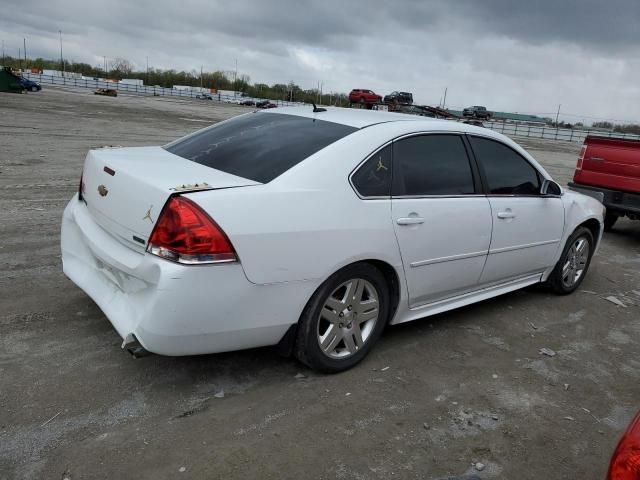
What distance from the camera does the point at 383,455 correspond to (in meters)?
2.69

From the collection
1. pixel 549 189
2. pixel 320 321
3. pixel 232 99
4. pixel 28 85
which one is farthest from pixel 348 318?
pixel 232 99

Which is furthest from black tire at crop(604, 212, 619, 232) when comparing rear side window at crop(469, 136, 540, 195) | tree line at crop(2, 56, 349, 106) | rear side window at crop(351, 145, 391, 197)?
tree line at crop(2, 56, 349, 106)

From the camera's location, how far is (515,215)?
4.35 metres

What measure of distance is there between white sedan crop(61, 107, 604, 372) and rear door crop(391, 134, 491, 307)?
0.01 m

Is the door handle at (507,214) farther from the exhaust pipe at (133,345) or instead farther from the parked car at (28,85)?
the parked car at (28,85)

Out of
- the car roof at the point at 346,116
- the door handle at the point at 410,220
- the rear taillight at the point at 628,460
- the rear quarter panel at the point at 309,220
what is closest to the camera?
the rear taillight at the point at 628,460

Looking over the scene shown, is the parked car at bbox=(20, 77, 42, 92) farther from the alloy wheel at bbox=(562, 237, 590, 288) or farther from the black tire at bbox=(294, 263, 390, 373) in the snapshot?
the black tire at bbox=(294, 263, 390, 373)

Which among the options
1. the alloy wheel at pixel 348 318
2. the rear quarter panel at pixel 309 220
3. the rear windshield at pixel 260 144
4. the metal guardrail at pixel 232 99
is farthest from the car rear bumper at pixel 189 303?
the metal guardrail at pixel 232 99

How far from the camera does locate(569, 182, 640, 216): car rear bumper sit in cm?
773

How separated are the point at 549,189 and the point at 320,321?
8.83 feet

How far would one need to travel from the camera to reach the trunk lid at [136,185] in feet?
9.41

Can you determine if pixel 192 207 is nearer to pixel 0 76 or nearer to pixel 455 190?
pixel 455 190

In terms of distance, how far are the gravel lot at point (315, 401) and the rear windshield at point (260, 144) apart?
48.6 inches

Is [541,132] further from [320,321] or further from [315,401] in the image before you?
[315,401]
